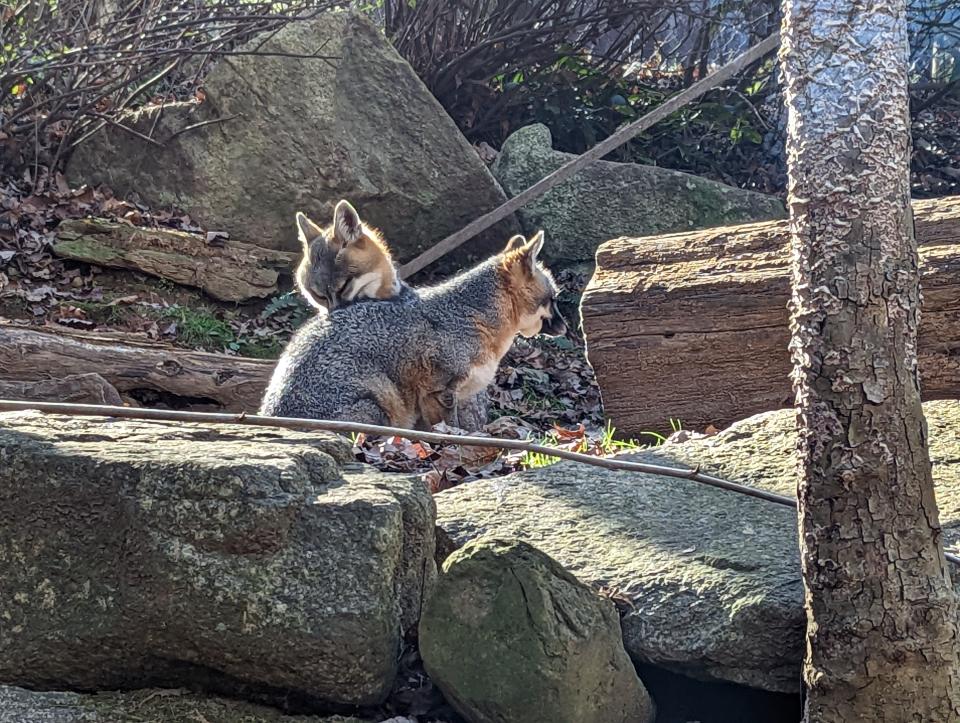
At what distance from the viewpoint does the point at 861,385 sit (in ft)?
10.9

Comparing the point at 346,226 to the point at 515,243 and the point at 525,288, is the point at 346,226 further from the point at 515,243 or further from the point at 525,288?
the point at 525,288

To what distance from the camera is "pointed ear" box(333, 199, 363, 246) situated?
28.7 feet

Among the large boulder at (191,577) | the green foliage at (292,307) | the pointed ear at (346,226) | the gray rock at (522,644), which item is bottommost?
the gray rock at (522,644)

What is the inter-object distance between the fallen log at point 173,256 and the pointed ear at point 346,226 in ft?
6.56

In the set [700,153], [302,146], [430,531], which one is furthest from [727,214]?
[430,531]

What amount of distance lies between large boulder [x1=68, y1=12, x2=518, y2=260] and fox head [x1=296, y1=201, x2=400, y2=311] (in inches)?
101

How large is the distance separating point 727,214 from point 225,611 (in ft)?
32.0

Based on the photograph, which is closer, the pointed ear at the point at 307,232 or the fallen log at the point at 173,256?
the pointed ear at the point at 307,232

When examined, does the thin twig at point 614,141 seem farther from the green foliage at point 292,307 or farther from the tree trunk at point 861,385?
the tree trunk at point 861,385

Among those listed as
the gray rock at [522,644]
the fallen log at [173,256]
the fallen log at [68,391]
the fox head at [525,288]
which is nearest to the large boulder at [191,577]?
Result: the gray rock at [522,644]

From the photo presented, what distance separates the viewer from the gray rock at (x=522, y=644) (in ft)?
11.4

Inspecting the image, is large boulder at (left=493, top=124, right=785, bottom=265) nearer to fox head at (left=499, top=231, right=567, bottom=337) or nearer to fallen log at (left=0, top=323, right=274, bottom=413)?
fox head at (left=499, top=231, right=567, bottom=337)

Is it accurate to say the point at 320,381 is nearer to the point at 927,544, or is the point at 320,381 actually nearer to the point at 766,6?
the point at 927,544

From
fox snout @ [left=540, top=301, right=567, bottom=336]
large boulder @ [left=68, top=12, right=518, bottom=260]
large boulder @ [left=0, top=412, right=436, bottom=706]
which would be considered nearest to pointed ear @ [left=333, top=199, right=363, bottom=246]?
fox snout @ [left=540, top=301, right=567, bottom=336]
